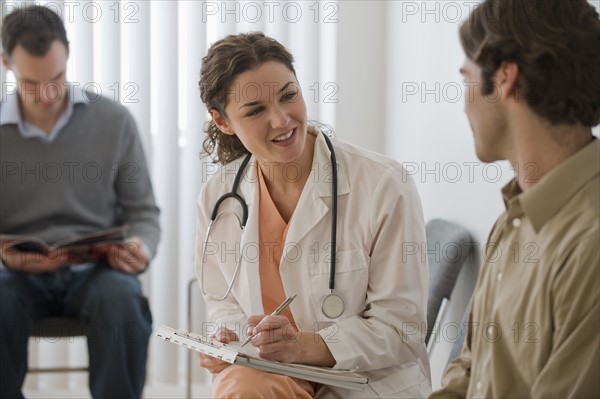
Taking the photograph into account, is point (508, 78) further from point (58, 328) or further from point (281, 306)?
point (58, 328)

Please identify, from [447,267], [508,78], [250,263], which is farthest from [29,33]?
[508,78]

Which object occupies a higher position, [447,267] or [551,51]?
[551,51]

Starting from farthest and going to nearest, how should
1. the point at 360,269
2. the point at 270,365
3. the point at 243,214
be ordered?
the point at 243,214 → the point at 360,269 → the point at 270,365

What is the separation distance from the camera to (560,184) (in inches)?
45.5

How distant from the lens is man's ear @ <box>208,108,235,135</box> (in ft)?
6.61

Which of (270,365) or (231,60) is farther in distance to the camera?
(231,60)

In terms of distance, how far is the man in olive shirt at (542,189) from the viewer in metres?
1.10

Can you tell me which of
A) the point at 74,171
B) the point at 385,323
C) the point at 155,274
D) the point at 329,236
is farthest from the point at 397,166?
the point at 155,274

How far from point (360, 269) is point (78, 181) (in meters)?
1.19

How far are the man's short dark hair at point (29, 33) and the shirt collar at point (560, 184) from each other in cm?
182

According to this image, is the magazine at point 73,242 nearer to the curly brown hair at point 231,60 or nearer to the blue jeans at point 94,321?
the blue jeans at point 94,321

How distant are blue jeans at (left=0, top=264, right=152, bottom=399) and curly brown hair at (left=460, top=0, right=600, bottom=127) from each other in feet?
4.98

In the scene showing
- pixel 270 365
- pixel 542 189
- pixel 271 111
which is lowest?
pixel 270 365

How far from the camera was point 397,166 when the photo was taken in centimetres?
186
